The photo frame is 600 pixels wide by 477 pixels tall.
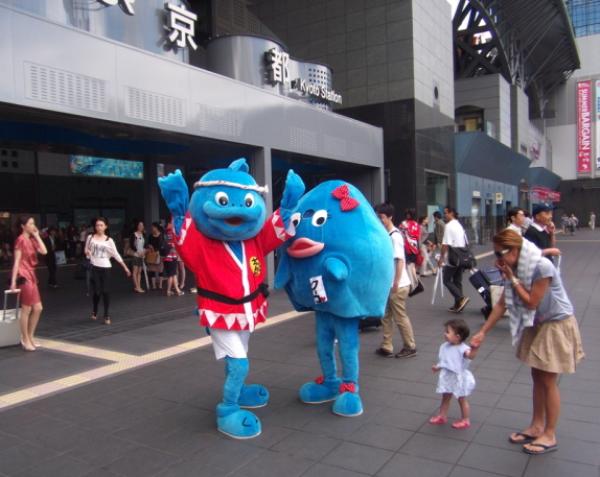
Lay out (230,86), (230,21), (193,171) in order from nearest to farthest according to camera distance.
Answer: (230,86) < (193,171) < (230,21)

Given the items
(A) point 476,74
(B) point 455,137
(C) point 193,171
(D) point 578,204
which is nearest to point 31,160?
(C) point 193,171

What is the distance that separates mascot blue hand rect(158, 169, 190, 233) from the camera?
12.8ft

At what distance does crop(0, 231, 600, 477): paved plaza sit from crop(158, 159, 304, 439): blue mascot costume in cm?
42

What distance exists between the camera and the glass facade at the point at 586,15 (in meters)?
57.1

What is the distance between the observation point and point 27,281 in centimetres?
661

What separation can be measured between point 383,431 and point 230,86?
317 inches

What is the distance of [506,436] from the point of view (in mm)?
3785

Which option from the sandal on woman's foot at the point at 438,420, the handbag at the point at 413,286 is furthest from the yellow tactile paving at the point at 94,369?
the sandal on woman's foot at the point at 438,420

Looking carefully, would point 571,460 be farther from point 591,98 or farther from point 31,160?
point 591,98

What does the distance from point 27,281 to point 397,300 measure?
4.72 m

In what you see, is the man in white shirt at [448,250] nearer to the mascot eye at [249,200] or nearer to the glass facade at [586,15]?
the mascot eye at [249,200]

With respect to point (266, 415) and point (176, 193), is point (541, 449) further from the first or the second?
point (176, 193)

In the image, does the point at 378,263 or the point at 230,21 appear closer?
the point at 378,263

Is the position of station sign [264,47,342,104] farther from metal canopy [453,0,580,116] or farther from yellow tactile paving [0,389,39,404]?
metal canopy [453,0,580,116]
